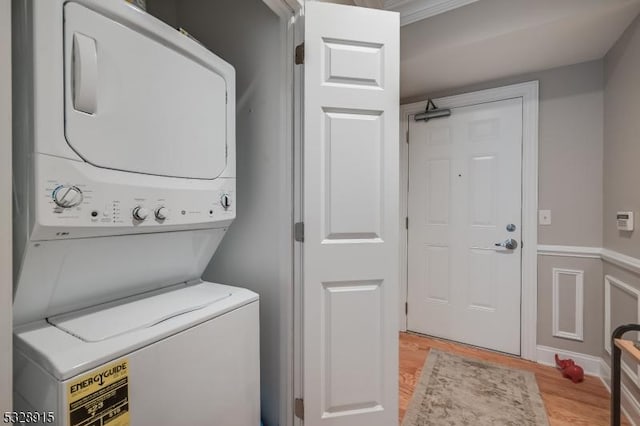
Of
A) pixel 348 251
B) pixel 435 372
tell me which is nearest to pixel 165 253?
pixel 348 251

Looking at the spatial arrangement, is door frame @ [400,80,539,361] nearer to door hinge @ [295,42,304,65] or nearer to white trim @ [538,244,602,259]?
white trim @ [538,244,602,259]

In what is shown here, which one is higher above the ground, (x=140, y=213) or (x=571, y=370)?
(x=140, y=213)

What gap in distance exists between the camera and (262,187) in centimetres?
137

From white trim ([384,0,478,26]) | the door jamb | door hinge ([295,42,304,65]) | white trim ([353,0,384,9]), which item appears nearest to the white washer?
the door jamb

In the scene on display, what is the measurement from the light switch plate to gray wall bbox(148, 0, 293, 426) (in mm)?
2000

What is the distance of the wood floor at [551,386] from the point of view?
1.60 meters

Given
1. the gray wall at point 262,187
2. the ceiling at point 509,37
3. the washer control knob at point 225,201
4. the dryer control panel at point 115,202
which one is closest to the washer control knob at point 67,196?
the dryer control panel at point 115,202

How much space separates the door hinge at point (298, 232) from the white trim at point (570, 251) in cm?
196

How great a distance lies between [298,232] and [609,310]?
2.11 metres

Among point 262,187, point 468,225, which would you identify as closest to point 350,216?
point 262,187

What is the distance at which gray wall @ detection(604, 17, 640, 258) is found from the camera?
1544 millimetres

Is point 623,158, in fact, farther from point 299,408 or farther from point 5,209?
point 5,209

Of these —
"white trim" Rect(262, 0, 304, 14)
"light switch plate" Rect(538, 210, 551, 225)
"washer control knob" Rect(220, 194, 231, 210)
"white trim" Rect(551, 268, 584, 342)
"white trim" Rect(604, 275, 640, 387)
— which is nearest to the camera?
Answer: "washer control knob" Rect(220, 194, 231, 210)

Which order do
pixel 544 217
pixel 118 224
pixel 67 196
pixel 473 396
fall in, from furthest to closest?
1. pixel 544 217
2. pixel 473 396
3. pixel 118 224
4. pixel 67 196
